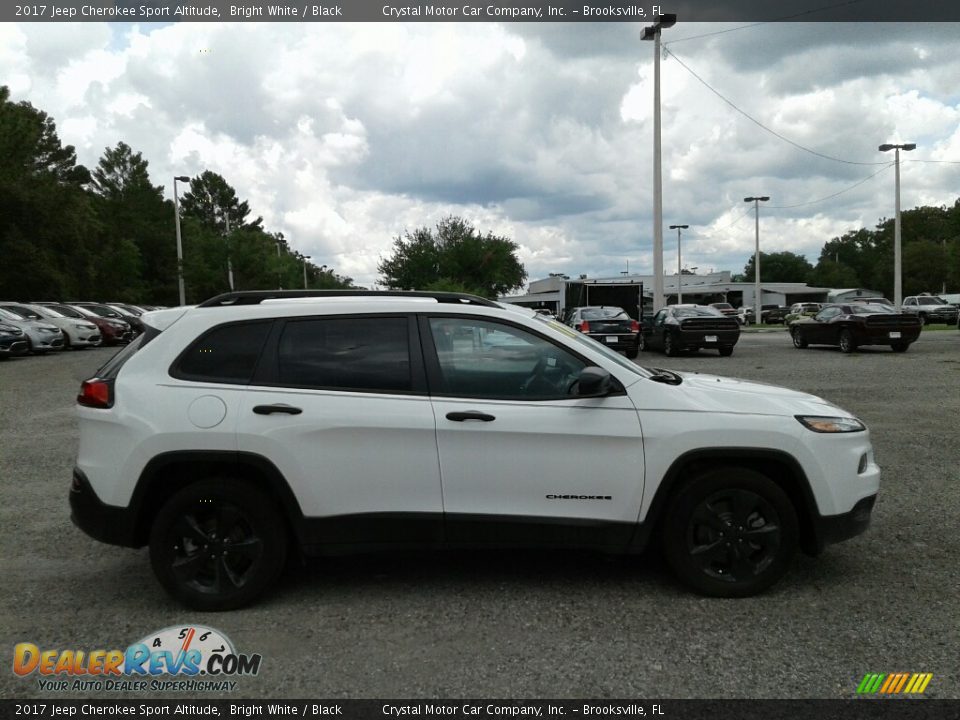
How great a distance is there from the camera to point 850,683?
331cm

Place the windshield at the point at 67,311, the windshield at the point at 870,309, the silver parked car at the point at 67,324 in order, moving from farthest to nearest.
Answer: the windshield at the point at 67,311 → the silver parked car at the point at 67,324 → the windshield at the point at 870,309

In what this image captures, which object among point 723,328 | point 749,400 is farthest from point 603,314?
point 749,400

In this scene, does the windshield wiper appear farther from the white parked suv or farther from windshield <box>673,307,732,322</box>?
windshield <box>673,307,732,322</box>

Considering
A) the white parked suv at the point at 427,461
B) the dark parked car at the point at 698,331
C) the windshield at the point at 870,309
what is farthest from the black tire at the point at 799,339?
the white parked suv at the point at 427,461

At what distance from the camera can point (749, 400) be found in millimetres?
4293

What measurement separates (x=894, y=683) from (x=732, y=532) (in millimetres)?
1047

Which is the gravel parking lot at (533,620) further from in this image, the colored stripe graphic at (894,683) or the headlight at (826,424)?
the headlight at (826,424)

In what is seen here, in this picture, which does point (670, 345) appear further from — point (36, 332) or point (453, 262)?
point (453, 262)

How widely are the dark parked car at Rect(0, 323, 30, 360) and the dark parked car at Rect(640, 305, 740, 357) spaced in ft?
61.1

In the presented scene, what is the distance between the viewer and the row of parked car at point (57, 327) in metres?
22.7

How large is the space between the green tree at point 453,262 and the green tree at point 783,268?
268 ft

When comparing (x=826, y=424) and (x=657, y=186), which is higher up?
(x=657, y=186)

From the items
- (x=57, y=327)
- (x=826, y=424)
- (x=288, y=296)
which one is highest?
(x=288, y=296)

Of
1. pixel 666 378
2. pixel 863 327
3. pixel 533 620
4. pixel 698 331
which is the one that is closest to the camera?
pixel 533 620
